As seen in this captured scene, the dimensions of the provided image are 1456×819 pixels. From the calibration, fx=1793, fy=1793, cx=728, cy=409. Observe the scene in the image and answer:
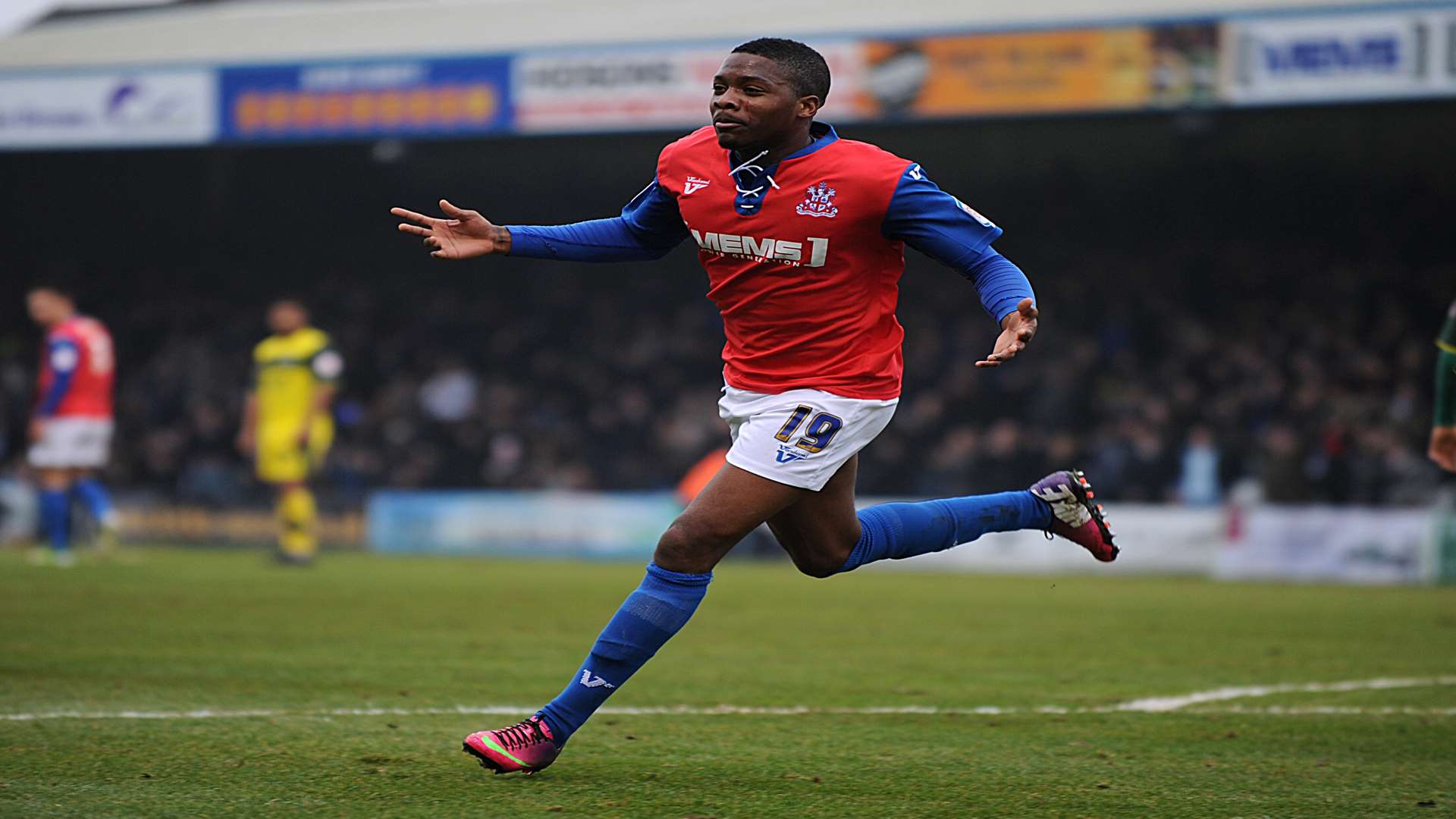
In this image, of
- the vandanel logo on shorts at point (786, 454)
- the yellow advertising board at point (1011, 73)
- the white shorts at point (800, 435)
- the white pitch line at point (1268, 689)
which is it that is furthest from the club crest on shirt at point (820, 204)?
the yellow advertising board at point (1011, 73)

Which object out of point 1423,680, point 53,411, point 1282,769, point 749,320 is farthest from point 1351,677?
point 53,411

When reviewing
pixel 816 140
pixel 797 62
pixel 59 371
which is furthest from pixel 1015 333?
pixel 59 371

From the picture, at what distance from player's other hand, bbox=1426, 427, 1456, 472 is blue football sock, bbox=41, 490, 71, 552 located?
11447mm

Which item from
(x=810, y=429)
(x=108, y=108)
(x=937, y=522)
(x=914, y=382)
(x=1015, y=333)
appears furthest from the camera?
(x=914, y=382)

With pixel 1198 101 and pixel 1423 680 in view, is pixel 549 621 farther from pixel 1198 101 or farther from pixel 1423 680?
pixel 1198 101

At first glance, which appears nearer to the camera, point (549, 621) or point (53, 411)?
point (549, 621)

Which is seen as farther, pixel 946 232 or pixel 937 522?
pixel 937 522

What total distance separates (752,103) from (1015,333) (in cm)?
98

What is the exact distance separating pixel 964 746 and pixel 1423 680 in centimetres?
322

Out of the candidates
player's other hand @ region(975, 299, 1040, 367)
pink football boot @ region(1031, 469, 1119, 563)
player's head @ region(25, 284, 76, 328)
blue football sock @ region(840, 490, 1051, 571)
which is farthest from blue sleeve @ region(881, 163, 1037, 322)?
player's head @ region(25, 284, 76, 328)

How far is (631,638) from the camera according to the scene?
493cm

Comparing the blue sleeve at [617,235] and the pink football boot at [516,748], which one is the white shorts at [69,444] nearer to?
the blue sleeve at [617,235]

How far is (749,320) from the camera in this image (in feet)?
17.0

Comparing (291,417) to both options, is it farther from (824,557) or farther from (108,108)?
(824,557)
